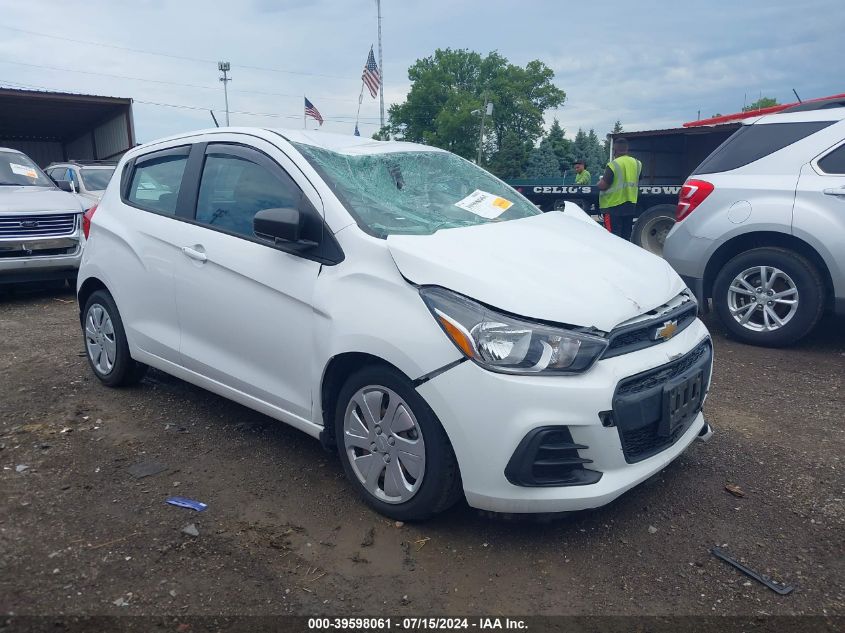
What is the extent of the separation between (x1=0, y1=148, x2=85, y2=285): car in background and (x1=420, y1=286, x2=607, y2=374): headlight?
7.07 metres

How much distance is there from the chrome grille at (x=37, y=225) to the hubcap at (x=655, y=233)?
307 inches

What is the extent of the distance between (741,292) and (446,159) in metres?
3.08

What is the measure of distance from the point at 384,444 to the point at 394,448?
58mm

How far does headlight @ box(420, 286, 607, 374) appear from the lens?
2.74 metres

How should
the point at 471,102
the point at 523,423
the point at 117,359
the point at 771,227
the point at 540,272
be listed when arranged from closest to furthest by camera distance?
1. the point at 523,423
2. the point at 540,272
3. the point at 117,359
4. the point at 771,227
5. the point at 471,102

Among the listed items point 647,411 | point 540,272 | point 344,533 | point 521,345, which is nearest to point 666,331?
point 647,411

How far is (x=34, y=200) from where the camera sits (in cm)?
855

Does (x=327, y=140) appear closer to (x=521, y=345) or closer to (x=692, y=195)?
(x=521, y=345)

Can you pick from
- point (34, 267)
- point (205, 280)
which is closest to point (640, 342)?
point (205, 280)

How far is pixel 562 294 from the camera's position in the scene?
9.53ft

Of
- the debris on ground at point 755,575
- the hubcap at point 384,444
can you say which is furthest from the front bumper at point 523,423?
the debris on ground at point 755,575

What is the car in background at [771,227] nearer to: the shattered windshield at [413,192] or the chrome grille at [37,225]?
the shattered windshield at [413,192]

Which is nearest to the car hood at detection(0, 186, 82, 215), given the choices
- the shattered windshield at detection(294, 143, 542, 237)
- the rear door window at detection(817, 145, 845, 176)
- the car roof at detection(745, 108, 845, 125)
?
the shattered windshield at detection(294, 143, 542, 237)

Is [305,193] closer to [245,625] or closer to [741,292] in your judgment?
[245,625]
